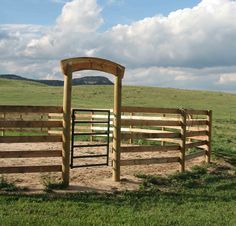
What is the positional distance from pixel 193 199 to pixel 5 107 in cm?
445

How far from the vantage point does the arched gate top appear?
10750mm

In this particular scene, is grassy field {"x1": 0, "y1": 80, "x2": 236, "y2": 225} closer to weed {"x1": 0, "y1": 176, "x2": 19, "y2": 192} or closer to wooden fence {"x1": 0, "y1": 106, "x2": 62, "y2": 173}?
weed {"x1": 0, "y1": 176, "x2": 19, "y2": 192}

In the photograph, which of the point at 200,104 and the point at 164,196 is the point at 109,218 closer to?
the point at 164,196

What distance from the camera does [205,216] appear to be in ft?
27.2

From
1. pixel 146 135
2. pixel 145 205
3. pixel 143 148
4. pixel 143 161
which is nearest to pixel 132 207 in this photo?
pixel 145 205

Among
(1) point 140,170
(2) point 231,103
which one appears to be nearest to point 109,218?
(1) point 140,170

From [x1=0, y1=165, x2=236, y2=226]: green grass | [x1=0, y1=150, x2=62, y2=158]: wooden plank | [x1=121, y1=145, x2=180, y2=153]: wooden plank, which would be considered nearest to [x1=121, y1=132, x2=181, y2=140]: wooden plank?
[x1=121, y1=145, x2=180, y2=153]: wooden plank

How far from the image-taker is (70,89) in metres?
10.7

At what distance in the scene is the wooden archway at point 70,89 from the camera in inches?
419

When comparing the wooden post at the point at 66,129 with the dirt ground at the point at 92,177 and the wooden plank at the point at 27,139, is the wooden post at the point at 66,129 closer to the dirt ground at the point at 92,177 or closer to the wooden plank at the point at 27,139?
the wooden plank at the point at 27,139

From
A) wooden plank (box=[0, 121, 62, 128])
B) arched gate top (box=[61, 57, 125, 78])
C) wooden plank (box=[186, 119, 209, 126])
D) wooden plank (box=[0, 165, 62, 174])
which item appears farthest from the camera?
wooden plank (box=[186, 119, 209, 126])

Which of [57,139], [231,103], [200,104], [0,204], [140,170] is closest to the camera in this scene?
[0,204]

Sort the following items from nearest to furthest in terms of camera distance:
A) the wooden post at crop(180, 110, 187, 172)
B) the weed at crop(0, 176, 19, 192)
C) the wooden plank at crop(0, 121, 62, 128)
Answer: the weed at crop(0, 176, 19, 192) < the wooden plank at crop(0, 121, 62, 128) < the wooden post at crop(180, 110, 187, 172)

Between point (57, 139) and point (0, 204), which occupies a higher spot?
point (57, 139)
